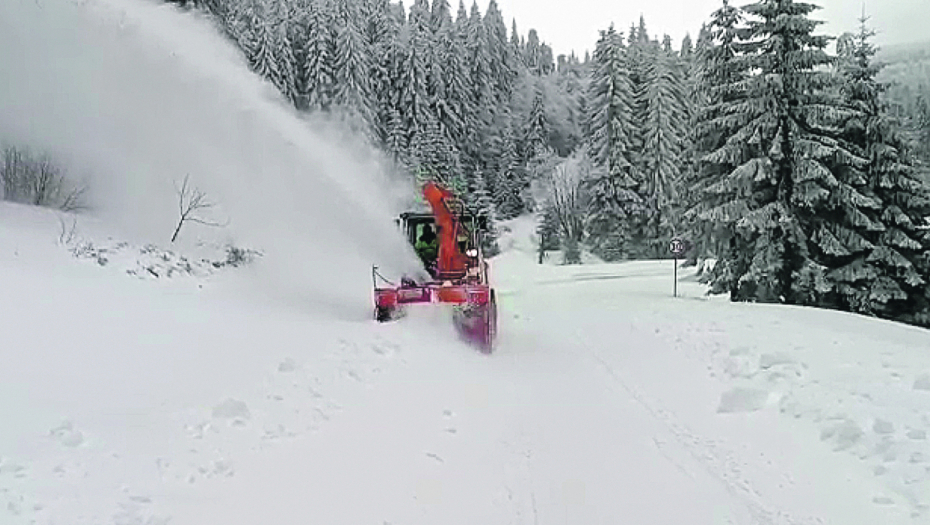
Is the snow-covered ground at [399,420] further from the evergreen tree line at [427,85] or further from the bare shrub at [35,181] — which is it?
the evergreen tree line at [427,85]

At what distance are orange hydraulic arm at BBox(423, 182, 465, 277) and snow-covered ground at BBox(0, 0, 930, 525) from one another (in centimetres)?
118

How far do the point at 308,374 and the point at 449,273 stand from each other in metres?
5.73

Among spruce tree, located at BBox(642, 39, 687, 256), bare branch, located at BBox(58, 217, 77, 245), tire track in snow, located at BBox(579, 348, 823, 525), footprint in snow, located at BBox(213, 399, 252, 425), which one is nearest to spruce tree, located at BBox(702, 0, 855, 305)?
tire track in snow, located at BBox(579, 348, 823, 525)

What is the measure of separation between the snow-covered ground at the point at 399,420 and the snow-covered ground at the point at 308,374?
0.10 ft

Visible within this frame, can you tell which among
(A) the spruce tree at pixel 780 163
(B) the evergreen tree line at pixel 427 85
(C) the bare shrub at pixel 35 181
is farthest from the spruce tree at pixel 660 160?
(C) the bare shrub at pixel 35 181

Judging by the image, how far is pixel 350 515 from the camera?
16.9 feet

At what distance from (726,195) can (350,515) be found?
734 inches

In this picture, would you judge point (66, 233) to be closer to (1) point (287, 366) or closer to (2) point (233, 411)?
(1) point (287, 366)

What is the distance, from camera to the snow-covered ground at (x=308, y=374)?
17.7 feet

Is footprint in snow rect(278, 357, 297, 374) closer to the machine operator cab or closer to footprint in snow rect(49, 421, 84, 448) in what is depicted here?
footprint in snow rect(49, 421, 84, 448)

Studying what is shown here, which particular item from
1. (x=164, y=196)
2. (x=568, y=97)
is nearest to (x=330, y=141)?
(x=164, y=196)

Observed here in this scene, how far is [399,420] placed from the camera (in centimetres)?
759

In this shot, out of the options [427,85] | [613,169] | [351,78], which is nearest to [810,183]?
[613,169]

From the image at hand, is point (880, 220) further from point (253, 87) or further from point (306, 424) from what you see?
point (306, 424)
